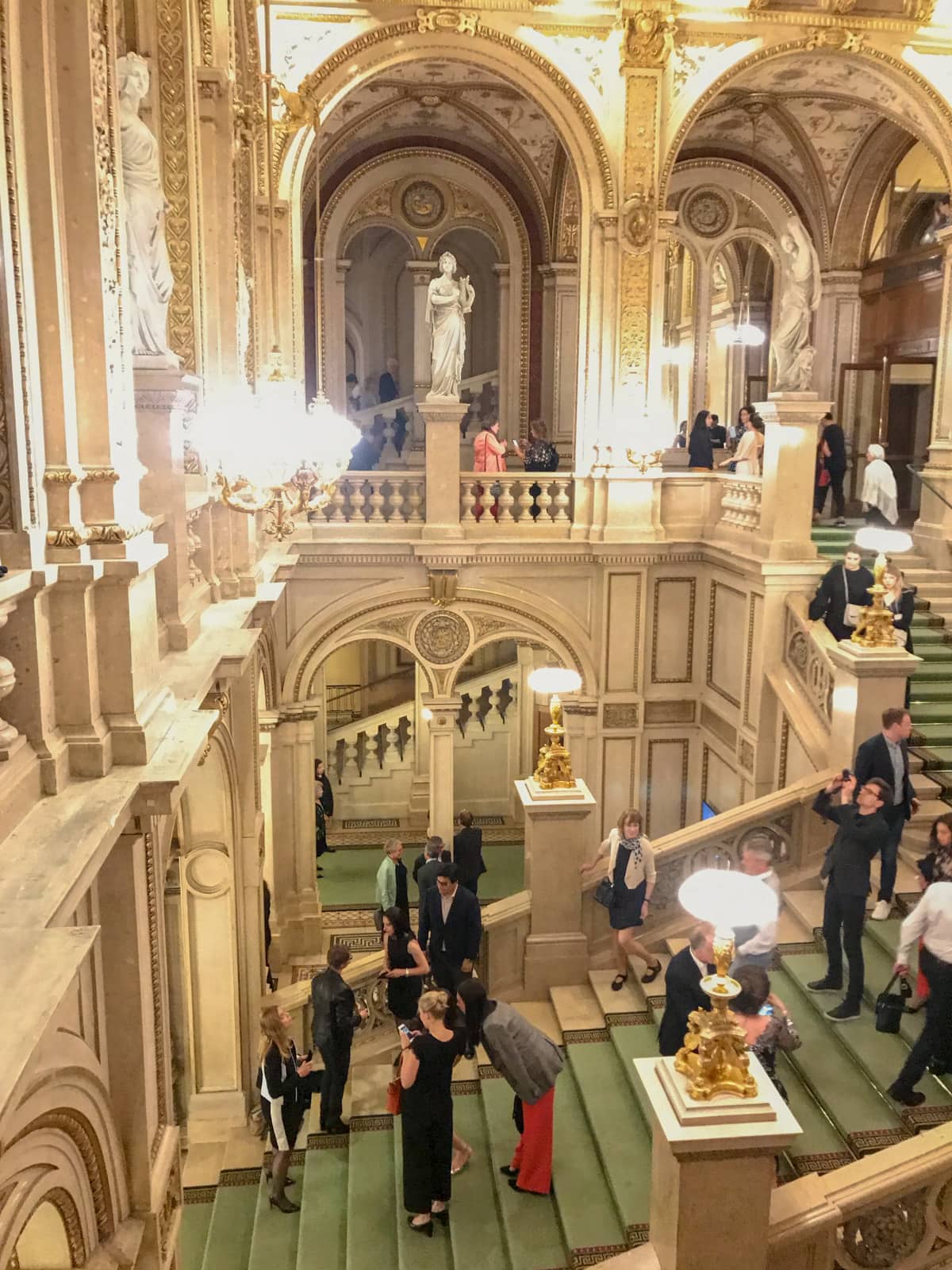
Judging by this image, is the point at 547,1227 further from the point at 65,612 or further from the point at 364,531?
the point at 364,531

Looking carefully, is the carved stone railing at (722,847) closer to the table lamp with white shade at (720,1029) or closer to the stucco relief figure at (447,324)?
the table lamp with white shade at (720,1029)

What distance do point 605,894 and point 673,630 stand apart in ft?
17.8

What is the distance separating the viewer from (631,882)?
25.1 ft

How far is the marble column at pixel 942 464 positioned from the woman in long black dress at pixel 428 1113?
851 cm

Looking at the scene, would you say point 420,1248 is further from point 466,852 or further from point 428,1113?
point 466,852

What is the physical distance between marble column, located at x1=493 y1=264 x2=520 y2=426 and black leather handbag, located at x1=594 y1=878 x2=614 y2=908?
9.66 m

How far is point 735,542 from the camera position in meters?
11.5

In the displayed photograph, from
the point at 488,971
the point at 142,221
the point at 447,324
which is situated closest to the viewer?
the point at 142,221

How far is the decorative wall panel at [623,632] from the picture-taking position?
40.7 feet

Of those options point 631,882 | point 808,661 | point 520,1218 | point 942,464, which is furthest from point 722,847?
point 942,464

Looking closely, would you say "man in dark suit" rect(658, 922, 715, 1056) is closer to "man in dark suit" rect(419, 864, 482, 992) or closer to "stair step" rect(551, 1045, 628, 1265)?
"stair step" rect(551, 1045, 628, 1265)

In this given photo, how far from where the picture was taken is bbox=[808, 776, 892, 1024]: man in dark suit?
640 cm

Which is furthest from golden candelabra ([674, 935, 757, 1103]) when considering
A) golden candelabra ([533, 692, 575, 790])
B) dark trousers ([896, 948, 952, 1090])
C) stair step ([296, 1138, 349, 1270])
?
golden candelabra ([533, 692, 575, 790])

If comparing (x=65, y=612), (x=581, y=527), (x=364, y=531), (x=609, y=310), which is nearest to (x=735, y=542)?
(x=581, y=527)
